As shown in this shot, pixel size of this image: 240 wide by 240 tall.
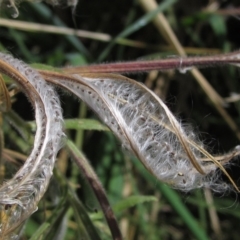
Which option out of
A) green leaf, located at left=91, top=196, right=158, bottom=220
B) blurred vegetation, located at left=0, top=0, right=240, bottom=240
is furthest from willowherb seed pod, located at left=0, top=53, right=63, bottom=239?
blurred vegetation, located at left=0, top=0, right=240, bottom=240

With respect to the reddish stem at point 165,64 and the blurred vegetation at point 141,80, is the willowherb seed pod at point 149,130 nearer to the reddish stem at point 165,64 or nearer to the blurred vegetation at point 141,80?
the reddish stem at point 165,64

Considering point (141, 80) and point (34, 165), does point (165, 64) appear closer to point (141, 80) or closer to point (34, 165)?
point (34, 165)

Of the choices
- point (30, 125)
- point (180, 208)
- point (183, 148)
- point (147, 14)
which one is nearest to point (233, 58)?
point (183, 148)

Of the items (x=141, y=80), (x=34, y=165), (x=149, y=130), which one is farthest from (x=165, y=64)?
(x=141, y=80)

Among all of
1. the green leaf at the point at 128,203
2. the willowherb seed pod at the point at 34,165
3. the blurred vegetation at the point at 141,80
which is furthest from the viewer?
the blurred vegetation at the point at 141,80

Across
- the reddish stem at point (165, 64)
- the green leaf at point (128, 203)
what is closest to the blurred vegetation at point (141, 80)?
the green leaf at point (128, 203)
